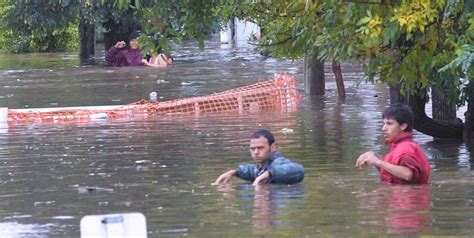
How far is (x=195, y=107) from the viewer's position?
78.5 feet

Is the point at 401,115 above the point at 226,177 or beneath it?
above

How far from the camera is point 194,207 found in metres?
11.0

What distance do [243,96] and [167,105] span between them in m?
1.66

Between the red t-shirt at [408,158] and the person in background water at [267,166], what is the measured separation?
1.03 metres

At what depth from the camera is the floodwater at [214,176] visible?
389 inches

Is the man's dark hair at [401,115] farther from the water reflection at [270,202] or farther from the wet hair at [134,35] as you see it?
the wet hair at [134,35]

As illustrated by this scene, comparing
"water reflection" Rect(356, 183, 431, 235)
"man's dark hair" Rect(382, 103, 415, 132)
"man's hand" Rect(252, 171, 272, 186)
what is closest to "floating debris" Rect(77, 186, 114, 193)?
"man's hand" Rect(252, 171, 272, 186)

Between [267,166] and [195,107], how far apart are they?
11.7 meters

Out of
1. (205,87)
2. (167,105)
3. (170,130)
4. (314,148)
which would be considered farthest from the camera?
(205,87)

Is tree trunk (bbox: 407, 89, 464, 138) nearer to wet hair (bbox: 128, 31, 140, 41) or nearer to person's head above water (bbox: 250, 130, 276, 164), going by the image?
person's head above water (bbox: 250, 130, 276, 164)

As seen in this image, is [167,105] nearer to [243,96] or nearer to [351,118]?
[243,96]

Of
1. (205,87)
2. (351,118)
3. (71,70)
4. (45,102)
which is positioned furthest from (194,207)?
(71,70)

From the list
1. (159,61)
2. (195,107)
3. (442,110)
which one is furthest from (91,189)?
(159,61)

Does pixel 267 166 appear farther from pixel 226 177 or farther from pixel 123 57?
pixel 123 57
